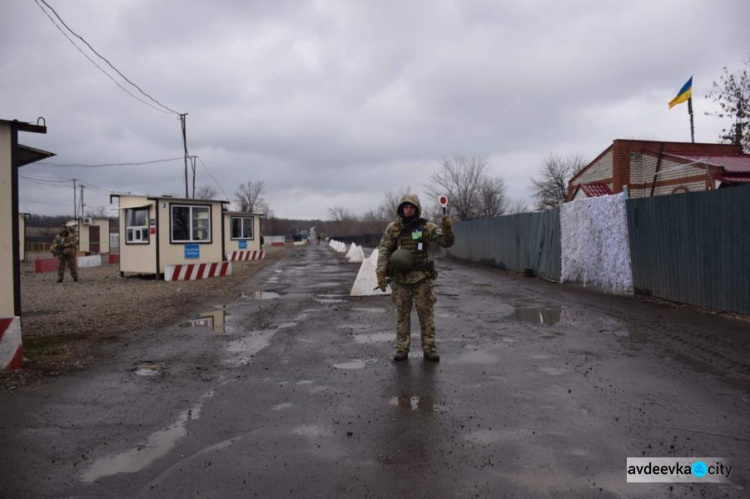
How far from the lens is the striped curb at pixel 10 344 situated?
5.33 m

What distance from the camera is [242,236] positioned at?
32.4m

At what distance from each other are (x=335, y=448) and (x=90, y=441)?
1805mm

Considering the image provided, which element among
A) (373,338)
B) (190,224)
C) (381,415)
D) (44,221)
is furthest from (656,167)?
(44,221)

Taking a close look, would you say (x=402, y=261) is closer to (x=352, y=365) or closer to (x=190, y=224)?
(x=352, y=365)

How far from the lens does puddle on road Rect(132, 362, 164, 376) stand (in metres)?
5.56

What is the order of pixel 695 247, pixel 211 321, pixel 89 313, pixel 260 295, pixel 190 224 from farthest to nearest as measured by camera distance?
pixel 190 224
pixel 260 295
pixel 89 313
pixel 695 247
pixel 211 321

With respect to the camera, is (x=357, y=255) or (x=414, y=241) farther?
(x=357, y=255)

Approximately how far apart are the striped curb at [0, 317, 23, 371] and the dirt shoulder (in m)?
0.12

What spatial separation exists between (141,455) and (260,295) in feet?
29.9

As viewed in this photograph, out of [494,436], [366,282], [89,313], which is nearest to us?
[494,436]

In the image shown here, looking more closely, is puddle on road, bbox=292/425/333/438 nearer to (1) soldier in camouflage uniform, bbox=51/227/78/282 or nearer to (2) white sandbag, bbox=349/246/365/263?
(1) soldier in camouflage uniform, bbox=51/227/78/282

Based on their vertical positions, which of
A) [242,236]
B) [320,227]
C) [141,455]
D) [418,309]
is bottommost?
[141,455]

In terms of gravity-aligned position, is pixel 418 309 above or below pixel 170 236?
below

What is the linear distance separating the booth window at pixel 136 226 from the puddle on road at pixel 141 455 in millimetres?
14759
